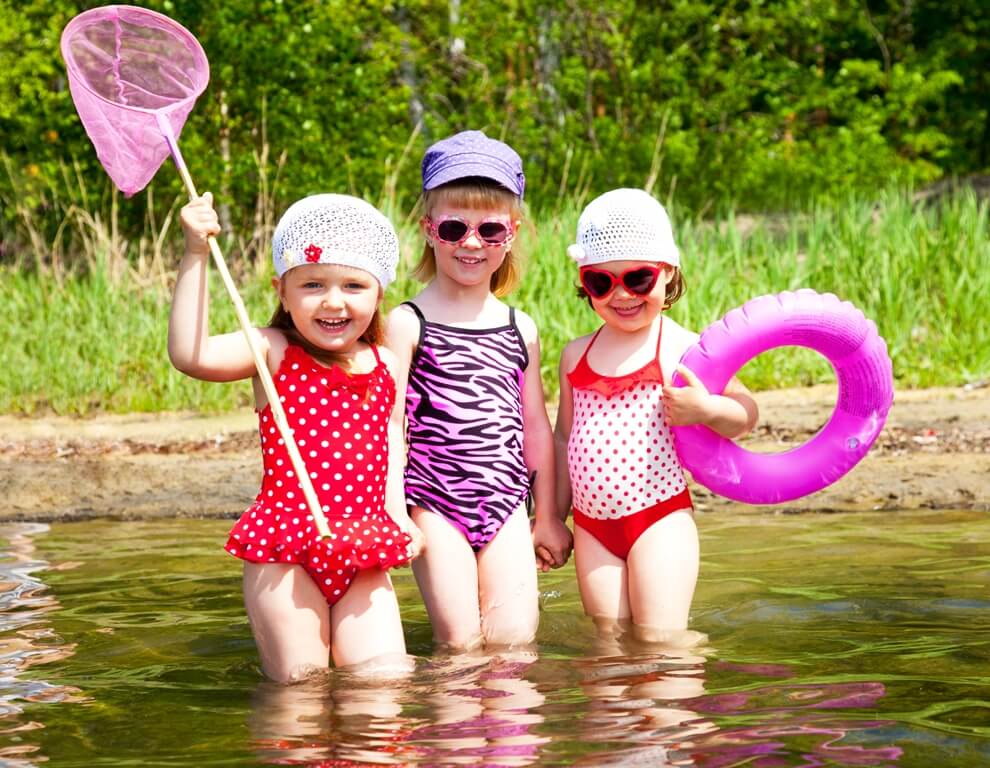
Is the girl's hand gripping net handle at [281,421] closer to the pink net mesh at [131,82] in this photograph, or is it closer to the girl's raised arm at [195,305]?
the girl's raised arm at [195,305]

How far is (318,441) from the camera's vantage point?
4008mm

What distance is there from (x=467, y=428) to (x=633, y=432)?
20.3 inches

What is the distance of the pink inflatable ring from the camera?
4438 mm

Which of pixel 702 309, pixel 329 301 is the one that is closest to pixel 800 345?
pixel 329 301

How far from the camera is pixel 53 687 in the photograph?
400cm

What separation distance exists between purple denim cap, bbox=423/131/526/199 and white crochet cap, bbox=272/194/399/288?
0.41 m

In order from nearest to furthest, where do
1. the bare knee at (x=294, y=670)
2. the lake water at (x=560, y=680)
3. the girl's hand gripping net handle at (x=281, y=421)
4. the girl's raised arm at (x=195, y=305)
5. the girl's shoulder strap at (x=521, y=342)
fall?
the lake water at (x=560, y=680)
the girl's hand gripping net handle at (x=281, y=421)
the girl's raised arm at (x=195, y=305)
the bare knee at (x=294, y=670)
the girl's shoulder strap at (x=521, y=342)

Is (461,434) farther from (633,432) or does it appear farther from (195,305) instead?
(195,305)

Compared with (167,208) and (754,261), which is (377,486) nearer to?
(754,261)

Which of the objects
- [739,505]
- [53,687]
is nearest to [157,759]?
[53,687]

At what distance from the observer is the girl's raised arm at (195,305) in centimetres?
382

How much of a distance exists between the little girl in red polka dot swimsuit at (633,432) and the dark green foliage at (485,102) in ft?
17.4

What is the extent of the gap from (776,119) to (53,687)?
42.4ft

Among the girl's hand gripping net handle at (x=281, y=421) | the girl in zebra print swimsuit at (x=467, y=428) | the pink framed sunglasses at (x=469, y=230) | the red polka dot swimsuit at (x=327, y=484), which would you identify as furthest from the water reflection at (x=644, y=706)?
the pink framed sunglasses at (x=469, y=230)
